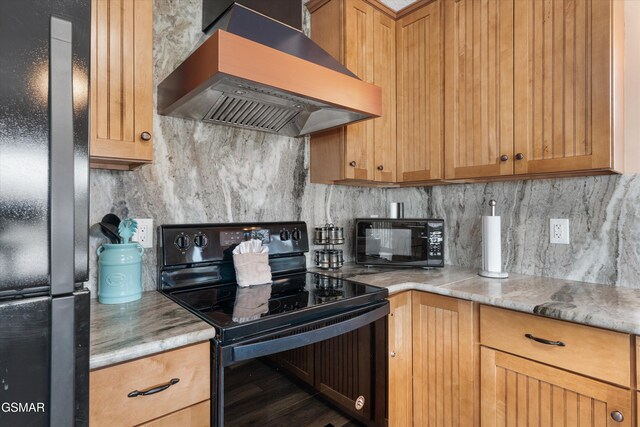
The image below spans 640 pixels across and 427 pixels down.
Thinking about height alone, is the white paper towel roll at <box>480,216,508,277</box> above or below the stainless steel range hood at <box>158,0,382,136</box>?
below

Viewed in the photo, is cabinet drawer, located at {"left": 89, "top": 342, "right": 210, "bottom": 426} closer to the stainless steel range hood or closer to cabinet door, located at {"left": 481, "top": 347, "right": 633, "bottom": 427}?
the stainless steel range hood

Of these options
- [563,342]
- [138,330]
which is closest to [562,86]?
[563,342]

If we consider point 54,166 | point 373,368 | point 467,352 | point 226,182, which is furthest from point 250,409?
point 226,182

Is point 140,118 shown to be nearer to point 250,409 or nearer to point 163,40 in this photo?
point 163,40

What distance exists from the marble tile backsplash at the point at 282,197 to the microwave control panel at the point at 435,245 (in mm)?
255

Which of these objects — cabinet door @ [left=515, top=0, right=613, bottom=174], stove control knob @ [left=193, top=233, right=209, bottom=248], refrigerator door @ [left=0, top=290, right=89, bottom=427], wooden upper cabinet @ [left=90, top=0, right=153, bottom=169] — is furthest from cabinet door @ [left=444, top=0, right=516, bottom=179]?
refrigerator door @ [left=0, top=290, right=89, bottom=427]

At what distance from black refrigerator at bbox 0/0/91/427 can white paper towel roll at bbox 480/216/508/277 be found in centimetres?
168

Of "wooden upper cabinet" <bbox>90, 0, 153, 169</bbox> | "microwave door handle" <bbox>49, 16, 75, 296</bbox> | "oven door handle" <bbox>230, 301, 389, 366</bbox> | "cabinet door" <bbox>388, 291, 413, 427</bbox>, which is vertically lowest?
"cabinet door" <bbox>388, 291, 413, 427</bbox>

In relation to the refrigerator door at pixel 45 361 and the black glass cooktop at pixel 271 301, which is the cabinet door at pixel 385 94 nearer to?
the black glass cooktop at pixel 271 301

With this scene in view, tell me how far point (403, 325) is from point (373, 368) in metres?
0.28

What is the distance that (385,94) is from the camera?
6.30 feet

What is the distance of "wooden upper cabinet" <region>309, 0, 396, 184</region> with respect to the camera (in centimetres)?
175

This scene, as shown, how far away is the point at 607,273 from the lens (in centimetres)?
146

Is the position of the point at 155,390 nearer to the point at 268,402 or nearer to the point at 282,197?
the point at 268,402
